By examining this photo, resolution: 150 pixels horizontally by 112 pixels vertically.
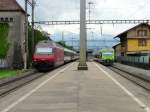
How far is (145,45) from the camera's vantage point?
9944 centimetres

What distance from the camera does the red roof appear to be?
7394 cm

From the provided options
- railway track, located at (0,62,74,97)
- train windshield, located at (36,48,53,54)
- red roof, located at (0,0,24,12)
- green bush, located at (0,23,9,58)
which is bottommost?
railway track, located at (0,62,74,97)

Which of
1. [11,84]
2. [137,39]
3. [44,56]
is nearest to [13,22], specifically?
[44,56]

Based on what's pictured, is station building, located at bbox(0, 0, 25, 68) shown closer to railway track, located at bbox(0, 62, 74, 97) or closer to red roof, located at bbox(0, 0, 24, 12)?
red roof, located at bbox(0, 0, 24, 12)

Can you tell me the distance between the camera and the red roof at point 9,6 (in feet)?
243

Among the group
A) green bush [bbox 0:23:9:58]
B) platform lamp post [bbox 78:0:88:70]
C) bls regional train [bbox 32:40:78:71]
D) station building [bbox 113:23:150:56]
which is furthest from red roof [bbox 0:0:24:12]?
station building [bbox 113:23:150:56]

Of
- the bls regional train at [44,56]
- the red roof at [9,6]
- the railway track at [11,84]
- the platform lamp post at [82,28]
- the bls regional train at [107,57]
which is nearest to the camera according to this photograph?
the railway track at [11,84]

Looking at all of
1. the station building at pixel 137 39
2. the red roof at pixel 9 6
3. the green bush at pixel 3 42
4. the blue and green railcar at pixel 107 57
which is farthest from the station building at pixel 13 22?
the station building at pixel 137 39

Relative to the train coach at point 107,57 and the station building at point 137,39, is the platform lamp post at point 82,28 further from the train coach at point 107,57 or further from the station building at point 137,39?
the station building at point 137,39

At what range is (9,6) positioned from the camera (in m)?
74.8

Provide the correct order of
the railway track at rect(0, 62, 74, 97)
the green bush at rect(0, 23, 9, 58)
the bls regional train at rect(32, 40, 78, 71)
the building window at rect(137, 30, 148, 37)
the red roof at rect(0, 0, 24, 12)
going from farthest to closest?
the building window at rect(137, 30, 148, 37)
the red roof at rect(0, 0, 24, 12)
the green bush at rect(0, 23, 9, 58)
the bls regional train at rect(32, 40, 78, 71)
the railway track at rect(0, 62, 74, 97)

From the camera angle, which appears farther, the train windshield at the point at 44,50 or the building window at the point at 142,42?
the building window at the point at 142,42

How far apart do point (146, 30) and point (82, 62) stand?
5103 centimetres

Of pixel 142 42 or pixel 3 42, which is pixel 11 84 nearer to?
pixel 3 42
